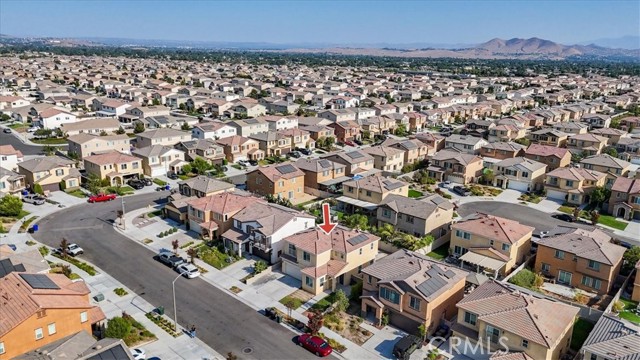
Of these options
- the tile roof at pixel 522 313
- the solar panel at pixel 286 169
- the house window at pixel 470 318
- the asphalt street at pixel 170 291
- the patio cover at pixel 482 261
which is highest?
the solar panel at pixel 286 169

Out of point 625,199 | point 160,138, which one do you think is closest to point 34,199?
point 160,138

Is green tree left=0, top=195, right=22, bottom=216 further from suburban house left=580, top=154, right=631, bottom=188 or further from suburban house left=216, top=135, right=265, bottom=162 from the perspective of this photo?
suburban house left=580, top=154, right=631, bottom=188

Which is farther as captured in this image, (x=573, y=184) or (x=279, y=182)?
(x=573, y=184)

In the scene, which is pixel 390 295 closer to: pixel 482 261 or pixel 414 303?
pixel 414 303

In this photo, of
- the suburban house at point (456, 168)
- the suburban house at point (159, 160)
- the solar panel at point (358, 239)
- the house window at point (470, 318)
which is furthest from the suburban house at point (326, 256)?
the suburban house at point (159, 160)

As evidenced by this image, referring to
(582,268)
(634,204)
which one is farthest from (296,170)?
(634,204)

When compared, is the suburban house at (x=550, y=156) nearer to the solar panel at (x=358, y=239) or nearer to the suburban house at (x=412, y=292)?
the solar panel at (x=358, y=239)
